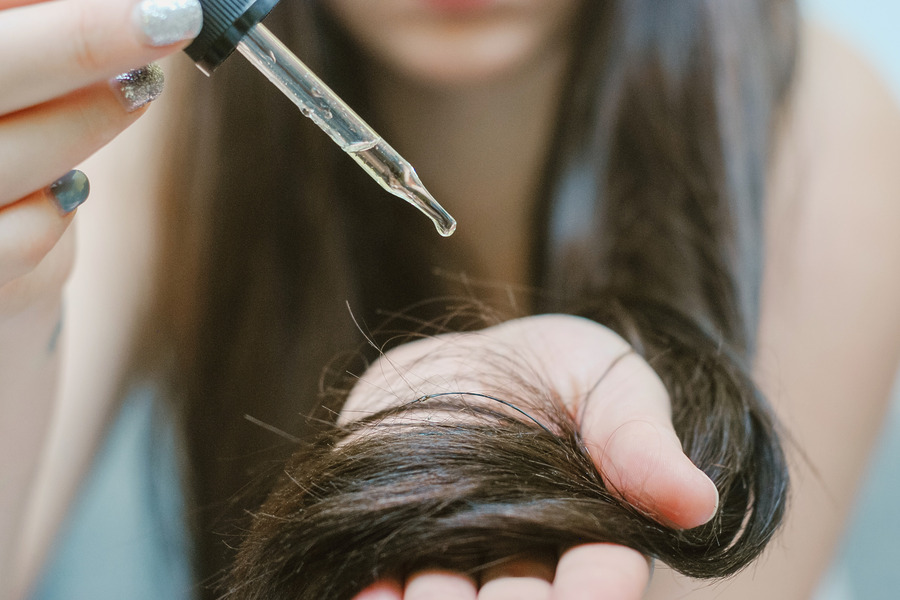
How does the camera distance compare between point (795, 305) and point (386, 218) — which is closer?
point (795, 305)

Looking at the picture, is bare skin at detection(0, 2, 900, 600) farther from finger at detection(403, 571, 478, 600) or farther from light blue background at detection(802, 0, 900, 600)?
finger at detection(403, 571, 478, 600)

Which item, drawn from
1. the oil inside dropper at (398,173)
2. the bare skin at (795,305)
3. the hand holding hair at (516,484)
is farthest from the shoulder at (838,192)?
the oil inside dropper at (398,173)

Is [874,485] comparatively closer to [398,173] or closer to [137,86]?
[398,173]

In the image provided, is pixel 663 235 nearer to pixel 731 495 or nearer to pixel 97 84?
pixel 731 495

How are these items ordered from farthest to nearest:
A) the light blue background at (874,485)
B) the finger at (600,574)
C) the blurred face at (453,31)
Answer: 1. the light blue background at (874,485)
2. the blurred face at (453,31)
3. the finger at (600,574)

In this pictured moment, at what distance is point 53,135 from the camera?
297mm

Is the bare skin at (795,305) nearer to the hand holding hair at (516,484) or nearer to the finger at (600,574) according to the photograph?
the hand holding hair at (516,484)

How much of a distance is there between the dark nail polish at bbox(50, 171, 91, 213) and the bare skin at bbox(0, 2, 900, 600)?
148 mm

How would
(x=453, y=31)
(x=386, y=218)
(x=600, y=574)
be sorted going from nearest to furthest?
1. (x=600, y=574)
2. (x=453, y=31)
3. (x=386, y=218)

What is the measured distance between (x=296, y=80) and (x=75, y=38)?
0.10m

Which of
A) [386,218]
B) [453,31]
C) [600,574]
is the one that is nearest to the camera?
[600,574]

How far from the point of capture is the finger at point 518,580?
0.28 m

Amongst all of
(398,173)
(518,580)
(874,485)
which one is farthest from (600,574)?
(874,485)

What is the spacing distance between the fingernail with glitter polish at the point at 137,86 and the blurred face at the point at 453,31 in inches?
12.2
